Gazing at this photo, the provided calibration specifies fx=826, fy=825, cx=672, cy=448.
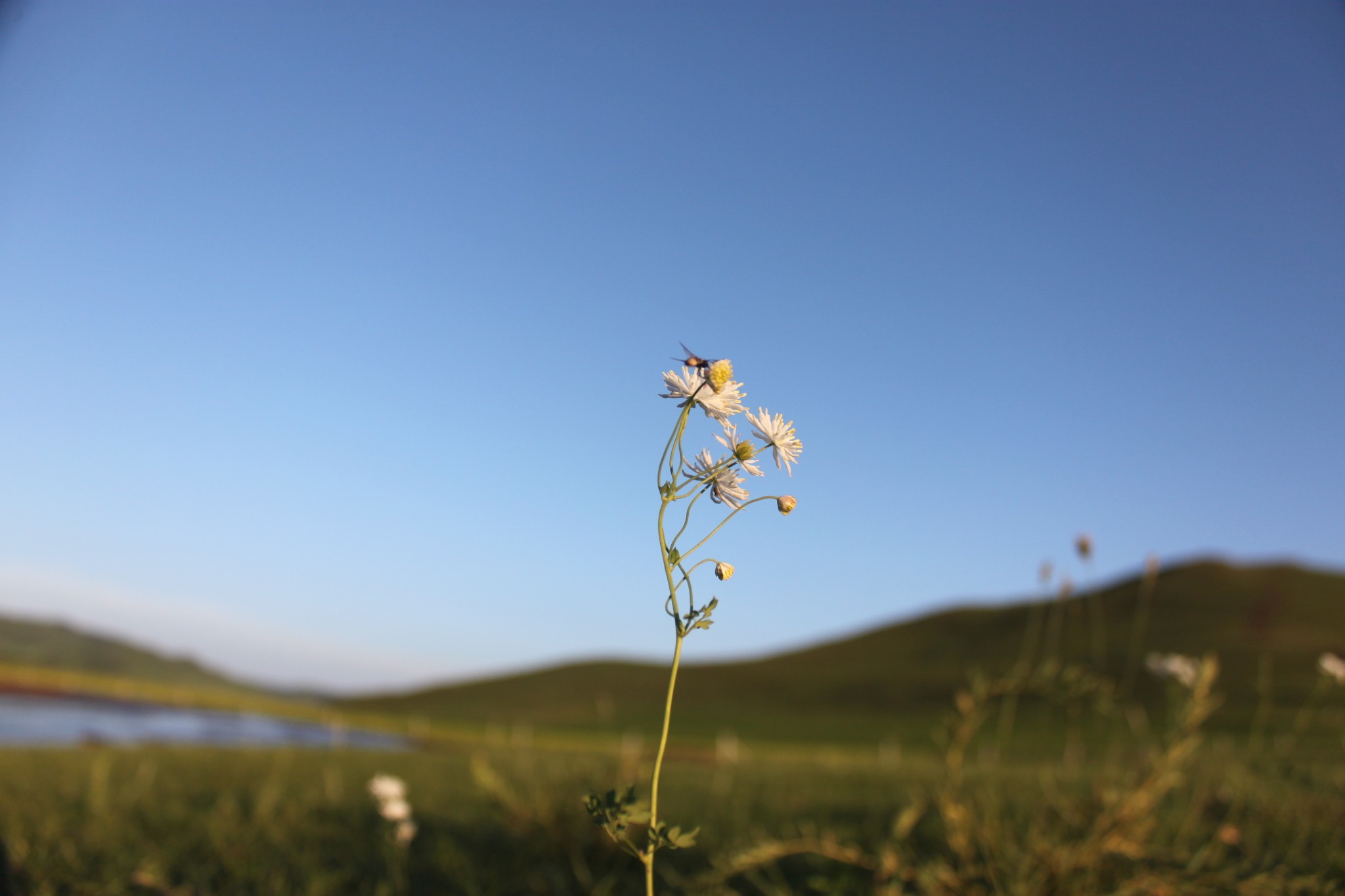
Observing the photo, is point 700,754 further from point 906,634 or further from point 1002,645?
point 906,634

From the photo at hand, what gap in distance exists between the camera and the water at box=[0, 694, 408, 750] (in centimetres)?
2480

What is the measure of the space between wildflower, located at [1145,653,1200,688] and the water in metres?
22.0

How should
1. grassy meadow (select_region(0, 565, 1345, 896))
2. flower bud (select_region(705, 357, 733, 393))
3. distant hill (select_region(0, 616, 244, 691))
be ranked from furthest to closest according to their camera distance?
distant hill (select_region(0, 616, 244, 691)) → grassy meadow (select_region(0, 565, 1345, 896)) → flower bud (select_region(705, 357, 733, 393))

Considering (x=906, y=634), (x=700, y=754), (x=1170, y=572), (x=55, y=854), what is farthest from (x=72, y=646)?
(x=55, y=854)

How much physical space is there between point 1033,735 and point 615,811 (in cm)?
4220

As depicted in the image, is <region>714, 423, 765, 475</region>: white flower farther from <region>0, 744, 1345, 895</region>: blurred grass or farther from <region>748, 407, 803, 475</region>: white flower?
<region>0, 744, 1345, 895</region>: blurred grass

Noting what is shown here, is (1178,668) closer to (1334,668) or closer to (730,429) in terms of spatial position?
(1334,668)

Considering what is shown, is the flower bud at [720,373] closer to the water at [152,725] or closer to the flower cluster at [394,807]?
the flower cluster at [394,807]

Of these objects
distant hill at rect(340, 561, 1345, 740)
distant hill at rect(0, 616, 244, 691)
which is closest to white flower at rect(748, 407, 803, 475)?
distant hill at rect(340, 561, 1345, 740)

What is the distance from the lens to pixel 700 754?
95.7 feet

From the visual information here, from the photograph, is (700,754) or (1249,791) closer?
(1249,791)

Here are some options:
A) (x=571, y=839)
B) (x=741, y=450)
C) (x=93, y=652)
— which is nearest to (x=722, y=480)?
(x=741, y=450)

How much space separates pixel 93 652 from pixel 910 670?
12802 centimetres

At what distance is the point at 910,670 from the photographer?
54.9 meters
